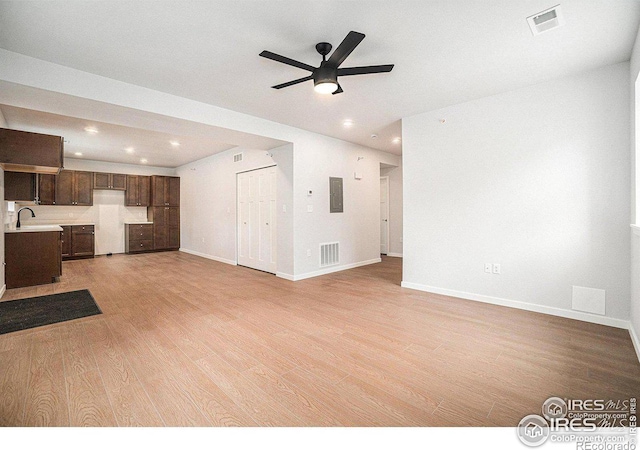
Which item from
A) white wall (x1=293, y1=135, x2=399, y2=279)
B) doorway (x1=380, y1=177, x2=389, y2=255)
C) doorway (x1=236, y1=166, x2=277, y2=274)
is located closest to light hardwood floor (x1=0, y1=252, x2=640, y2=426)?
white wall (x1=293, y1=135, x2=399, y2=279)

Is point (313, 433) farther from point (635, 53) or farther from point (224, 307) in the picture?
point (635, 53)

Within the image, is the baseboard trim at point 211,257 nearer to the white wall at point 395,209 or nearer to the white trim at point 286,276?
the white trim at point 286,276

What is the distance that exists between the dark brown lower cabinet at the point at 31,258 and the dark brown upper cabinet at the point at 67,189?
10.4ft

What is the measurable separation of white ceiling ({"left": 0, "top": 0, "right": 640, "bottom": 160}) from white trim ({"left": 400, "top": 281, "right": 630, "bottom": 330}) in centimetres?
256

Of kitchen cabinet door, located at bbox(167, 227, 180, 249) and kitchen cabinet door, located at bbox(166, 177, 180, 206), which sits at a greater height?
kitchen cabinet door, located at bbox(166, 177, 180, 206)

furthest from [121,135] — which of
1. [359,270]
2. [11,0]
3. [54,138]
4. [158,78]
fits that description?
[359,270]

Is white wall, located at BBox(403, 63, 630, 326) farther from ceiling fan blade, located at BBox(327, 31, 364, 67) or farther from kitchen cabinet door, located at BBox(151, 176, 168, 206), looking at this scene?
kitchen cabinet door, located at BBox(151, 176, 168, 206)

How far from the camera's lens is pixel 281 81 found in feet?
10.9

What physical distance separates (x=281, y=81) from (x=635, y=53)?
3.25 m

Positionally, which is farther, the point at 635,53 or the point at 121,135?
the point at 121,135

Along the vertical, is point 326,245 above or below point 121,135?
below

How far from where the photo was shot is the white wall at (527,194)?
116 inches

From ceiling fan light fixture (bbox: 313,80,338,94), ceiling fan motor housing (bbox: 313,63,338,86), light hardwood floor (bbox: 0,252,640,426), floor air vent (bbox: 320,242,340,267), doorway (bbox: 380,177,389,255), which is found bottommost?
light hardwood floor (bbox: 0,252,640,426)

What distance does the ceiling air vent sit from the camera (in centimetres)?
216
